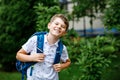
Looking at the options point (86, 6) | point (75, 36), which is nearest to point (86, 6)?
point (86, 6)

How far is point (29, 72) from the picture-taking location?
4.44 metres

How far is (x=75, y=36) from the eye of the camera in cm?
786

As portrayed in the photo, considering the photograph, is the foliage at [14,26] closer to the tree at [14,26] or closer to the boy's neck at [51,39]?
the tree at [14,26]

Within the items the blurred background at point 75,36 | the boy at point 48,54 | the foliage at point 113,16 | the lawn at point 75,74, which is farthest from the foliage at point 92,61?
the boy at point 48,54

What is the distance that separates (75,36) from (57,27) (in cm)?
352

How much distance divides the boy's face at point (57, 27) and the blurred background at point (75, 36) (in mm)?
2153

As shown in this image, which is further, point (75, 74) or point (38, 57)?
point (75, 74)

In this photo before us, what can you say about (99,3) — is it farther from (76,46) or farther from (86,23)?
(86,23)

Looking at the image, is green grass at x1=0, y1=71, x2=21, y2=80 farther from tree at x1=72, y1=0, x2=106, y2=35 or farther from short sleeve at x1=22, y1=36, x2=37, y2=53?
short sleeve at x1=22, y1=36, x2=37, y2=53

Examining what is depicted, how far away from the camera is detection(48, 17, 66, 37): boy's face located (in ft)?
14.3

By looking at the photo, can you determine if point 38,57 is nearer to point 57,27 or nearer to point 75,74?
point 57,27

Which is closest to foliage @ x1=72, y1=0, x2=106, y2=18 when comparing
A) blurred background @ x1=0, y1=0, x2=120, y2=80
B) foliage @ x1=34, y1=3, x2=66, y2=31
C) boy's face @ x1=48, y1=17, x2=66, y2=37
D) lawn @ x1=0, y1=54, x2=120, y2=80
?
blurred background @ x1=0, y1=0, x2=120, y2=80

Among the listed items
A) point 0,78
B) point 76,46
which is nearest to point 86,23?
point 0,78

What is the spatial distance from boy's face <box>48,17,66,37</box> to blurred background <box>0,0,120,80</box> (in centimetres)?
215
